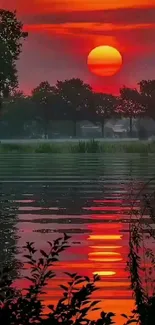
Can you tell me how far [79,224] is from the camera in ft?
79.8

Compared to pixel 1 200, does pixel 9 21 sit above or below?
above

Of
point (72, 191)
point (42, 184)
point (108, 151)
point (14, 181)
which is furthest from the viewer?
point (108, 151)

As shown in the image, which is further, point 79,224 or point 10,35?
point 10,35

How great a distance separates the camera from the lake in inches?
588

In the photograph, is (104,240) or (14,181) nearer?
(104,240)

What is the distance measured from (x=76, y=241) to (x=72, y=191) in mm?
17990

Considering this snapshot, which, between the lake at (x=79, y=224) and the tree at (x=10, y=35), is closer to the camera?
the lake at (x=79, y=224)

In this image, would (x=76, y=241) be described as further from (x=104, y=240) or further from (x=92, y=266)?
(x=92, y=266)

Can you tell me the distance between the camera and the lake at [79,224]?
1494 centimetres

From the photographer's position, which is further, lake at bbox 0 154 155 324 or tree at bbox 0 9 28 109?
tree at bbox 0 9 28 109

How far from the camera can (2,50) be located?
91.8 meters

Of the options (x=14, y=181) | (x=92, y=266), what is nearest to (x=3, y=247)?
(x=92, y=266)

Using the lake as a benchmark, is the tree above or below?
above

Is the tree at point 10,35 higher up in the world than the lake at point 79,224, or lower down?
higher up
